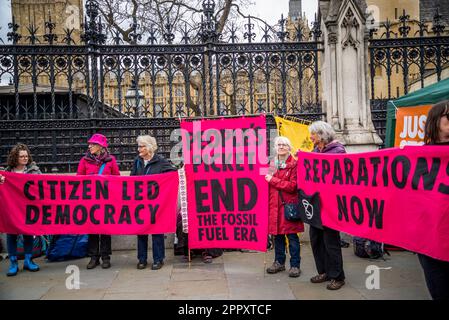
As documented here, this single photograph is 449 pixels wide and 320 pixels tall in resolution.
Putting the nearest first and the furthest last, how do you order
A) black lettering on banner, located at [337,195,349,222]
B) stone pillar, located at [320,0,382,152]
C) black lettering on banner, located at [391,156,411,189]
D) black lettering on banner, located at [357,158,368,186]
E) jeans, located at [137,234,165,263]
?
black lettering on banner, located at [391,156,411,189] → black lettering on banner, located at [357,158,368,186] → black lettering on banner, located at [337,195,349,222] → jeans, located at [137,234,165,263] → stone pillar, located at [320,0,382,152]

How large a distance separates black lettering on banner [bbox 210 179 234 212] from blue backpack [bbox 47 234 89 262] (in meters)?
2.58

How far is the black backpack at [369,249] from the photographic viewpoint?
671cm

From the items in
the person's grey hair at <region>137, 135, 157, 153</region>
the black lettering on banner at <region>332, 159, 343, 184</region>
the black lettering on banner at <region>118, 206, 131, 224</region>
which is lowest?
the black lettering on banner at <region>118, 206, 131, 224</region>

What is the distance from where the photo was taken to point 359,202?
16.7ft

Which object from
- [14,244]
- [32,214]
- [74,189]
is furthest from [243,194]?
[14,244]

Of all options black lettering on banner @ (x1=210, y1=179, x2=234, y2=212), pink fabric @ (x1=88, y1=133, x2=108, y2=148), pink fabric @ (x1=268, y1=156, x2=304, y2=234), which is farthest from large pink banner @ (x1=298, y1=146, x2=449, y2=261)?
pink fabric @ (x1=88, y1=133, x2=108, y2=148)

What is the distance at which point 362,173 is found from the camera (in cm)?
509

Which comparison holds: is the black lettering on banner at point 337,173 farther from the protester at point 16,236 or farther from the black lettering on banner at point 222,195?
the protester at point 16,236

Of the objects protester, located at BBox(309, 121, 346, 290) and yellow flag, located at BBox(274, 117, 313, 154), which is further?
yellow flag, located at BBox(274, 117, 313, 154)

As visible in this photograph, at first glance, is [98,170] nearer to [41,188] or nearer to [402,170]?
[41,188]

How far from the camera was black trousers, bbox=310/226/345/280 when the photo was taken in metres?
5.29

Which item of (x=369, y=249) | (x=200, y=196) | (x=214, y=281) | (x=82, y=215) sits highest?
(x=200, y=196)

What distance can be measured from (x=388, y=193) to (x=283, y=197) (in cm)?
160

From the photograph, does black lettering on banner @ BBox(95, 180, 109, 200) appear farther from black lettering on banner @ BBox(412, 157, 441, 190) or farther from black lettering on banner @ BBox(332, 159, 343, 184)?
black lettering on banner @ BBox(412, 157, 441, 190)
